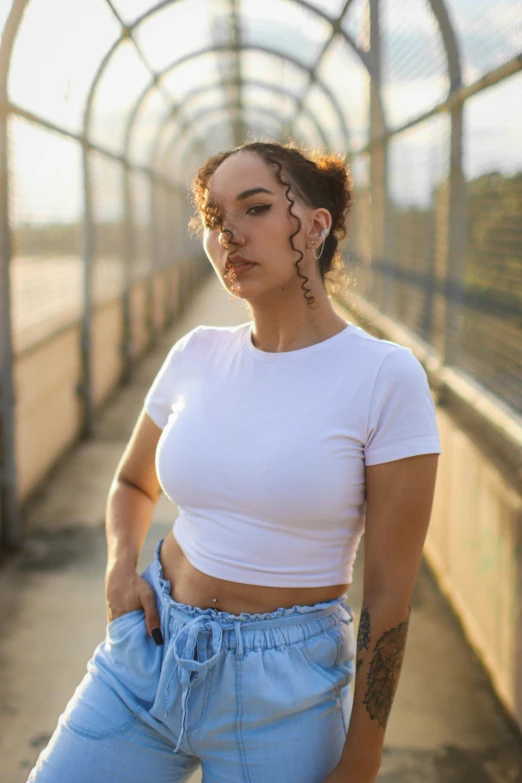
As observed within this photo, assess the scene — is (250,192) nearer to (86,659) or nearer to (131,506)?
(131,506)

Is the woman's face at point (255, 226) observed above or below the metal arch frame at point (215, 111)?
below

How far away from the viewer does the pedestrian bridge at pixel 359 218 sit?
10.5 feet

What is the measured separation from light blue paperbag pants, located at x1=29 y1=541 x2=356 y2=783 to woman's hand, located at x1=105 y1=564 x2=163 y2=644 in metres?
0.05

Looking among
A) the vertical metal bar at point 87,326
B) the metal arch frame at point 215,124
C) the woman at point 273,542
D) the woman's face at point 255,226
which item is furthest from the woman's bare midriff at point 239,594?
the metal arch frame at point 215,124

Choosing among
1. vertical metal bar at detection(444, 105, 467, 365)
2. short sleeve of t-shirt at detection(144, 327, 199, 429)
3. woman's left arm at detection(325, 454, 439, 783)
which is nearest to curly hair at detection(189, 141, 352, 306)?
short sleeve of t-shirt at detection(144, 327, 199, 429)

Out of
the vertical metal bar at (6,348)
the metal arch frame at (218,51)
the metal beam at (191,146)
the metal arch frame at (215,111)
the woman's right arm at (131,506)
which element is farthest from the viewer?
the metal beam at (191,146)

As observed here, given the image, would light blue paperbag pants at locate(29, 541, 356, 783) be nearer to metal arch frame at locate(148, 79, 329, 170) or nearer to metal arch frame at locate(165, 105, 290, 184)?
metal arch frame at locate(148, 79, 329, 170)

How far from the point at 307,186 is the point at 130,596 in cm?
86

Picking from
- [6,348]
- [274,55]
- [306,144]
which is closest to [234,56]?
[274,55]

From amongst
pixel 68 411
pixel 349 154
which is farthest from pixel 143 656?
pixel 349 154

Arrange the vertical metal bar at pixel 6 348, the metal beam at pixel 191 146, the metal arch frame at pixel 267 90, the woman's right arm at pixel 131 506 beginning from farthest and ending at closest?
the metal beam at pixel 191 146 < the metal arch frame at pixel 267 90 < the vertical metal bar at pixel 6 348 < the woman's right arm at pixel 131 506

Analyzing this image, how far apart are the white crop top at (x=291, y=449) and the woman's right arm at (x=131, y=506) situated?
184 mm

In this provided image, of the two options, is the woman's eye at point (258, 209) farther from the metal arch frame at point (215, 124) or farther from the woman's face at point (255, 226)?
the metal arch frame at point (215, 124)

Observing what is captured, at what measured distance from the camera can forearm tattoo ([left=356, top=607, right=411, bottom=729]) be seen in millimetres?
Answer: 1474
